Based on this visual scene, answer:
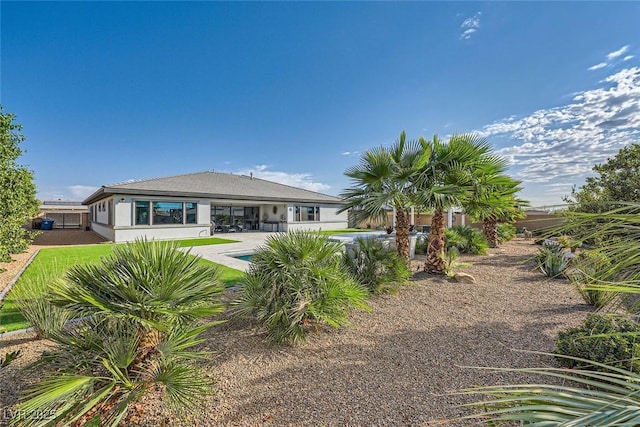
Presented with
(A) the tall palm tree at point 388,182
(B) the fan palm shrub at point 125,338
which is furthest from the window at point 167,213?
(B) the fan palm shrub at point 125,338

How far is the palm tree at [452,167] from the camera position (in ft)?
24.3

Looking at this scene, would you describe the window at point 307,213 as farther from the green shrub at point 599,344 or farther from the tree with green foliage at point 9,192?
the green shrub at point 599,344

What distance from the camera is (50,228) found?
1038 inches

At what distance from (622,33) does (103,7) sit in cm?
1533

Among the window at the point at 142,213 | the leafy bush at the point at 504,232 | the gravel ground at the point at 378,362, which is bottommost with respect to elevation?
the gravel ground at the point at 378,362

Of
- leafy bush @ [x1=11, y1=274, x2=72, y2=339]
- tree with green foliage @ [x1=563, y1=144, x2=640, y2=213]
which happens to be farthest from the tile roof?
tree with green foliage @ [x1=563, y1=144, x2=640, y2=213]

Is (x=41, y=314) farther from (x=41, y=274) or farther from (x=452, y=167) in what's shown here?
(x=452, y=167)

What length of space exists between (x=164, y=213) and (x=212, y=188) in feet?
13.1

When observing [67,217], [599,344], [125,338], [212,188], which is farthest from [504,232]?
[67,217]

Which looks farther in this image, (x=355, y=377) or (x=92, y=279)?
(x=355, y=377)

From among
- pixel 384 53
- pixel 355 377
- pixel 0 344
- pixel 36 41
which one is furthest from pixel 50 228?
pixel 355 377

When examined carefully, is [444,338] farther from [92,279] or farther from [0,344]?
[0,344]

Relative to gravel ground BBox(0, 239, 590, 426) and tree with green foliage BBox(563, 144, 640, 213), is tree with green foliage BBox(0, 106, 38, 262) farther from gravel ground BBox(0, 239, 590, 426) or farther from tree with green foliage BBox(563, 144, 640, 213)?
tree with green foliage BBox(563, 144, 640, 213)

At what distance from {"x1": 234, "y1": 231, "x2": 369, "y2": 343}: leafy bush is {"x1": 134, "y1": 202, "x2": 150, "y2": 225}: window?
49.3 ft
